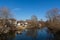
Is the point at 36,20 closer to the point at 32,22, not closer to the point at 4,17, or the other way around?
the point at 32,22

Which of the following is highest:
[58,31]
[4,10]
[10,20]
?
[4,10]

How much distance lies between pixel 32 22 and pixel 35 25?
229 cm

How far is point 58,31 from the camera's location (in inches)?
1588

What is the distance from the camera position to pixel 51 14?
182 ft

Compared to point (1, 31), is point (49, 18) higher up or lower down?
higher up

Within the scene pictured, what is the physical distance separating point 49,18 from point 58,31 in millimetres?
18694

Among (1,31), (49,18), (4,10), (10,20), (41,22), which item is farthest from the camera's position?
(41,22)

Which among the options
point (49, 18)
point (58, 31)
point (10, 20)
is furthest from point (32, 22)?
point (58, 31)

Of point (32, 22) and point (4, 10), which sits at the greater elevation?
point (4, 10)

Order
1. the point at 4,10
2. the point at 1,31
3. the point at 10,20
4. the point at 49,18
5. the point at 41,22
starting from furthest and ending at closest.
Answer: the point at 41,22 → the point at 49,18 → the point at 10,20 → the point at 4,10 → the point at 1,31

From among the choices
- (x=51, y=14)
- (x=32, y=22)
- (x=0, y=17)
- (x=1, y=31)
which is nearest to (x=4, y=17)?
(x=0, y=17)

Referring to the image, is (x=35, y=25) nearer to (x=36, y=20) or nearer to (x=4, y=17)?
(x=36, y=20)

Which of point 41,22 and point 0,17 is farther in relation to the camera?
point 41,22

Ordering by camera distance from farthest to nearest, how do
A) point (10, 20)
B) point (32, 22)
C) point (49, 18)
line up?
point (32, 22), point (49, 18), point (10, 20)
